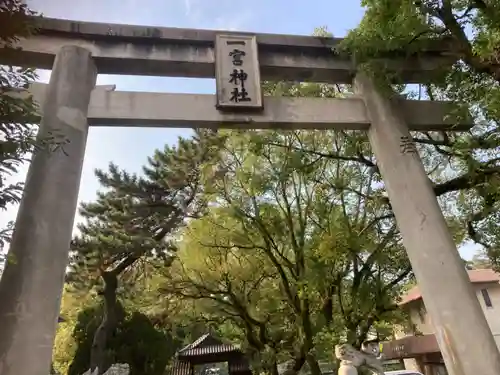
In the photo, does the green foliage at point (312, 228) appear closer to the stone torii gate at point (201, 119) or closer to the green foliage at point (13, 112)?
the stone torii gate at point (201, 119)

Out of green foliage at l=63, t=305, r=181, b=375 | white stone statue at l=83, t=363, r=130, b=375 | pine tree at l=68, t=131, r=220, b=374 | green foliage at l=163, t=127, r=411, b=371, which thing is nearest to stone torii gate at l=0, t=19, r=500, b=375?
green foliage at l=163, t=127, r=411, b=371

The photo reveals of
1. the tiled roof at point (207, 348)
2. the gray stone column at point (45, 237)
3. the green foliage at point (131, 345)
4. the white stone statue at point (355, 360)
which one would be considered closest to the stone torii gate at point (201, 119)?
the gray stone column at point (45, 237)

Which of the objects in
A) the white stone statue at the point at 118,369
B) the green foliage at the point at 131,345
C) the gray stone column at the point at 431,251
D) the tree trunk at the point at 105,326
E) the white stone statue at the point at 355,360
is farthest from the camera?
the green foliage at the point at 131,345

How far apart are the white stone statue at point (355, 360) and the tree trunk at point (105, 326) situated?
642cm

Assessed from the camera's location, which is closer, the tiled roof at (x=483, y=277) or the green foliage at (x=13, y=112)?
the green foliage at (x=13, y=112)

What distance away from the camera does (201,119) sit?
5621mm

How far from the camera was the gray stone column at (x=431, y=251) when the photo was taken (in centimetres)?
473

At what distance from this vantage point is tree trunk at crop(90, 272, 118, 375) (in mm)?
10370

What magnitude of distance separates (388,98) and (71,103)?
4.67 m

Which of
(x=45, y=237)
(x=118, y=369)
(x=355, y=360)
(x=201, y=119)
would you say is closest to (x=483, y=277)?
(x=355, y=360)

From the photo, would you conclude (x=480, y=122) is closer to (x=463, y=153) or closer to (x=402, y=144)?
(x=463, y=153)

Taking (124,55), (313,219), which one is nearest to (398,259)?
(313,219)

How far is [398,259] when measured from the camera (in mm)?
10430

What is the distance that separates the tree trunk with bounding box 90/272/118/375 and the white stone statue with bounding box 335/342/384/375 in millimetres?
6424
